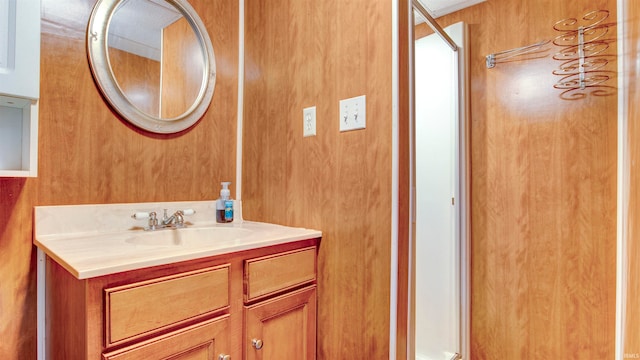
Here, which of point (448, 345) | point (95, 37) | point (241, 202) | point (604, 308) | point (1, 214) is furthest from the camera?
point (448, 345)

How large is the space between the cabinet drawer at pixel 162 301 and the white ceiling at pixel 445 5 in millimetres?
1762

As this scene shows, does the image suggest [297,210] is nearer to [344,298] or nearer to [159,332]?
[344,298]

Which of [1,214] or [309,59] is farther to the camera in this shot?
[309,59]

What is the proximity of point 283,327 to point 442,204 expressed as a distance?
1.10m

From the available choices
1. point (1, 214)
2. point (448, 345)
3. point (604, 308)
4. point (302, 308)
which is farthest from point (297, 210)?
point (604, 308)

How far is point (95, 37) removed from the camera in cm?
110

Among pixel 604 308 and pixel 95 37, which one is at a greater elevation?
pixel 95 37

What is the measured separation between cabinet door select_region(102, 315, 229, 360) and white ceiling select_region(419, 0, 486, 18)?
1.85 metres

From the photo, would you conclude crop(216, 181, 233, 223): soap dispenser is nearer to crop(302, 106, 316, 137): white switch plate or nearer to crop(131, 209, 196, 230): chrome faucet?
crop(131, 209, 196, 230): chrome faucet

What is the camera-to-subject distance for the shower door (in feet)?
5.51

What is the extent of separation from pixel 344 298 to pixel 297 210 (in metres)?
0.39

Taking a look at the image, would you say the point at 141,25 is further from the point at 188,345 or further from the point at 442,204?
the point at 442,204

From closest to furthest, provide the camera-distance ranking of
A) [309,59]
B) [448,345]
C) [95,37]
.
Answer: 1. [95,37]
2. [309,59]
3. [448,345]

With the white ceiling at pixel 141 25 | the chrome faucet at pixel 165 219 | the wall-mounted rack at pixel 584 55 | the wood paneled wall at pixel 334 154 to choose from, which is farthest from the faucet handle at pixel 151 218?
the wall-mounted rack at pixel 584 55
